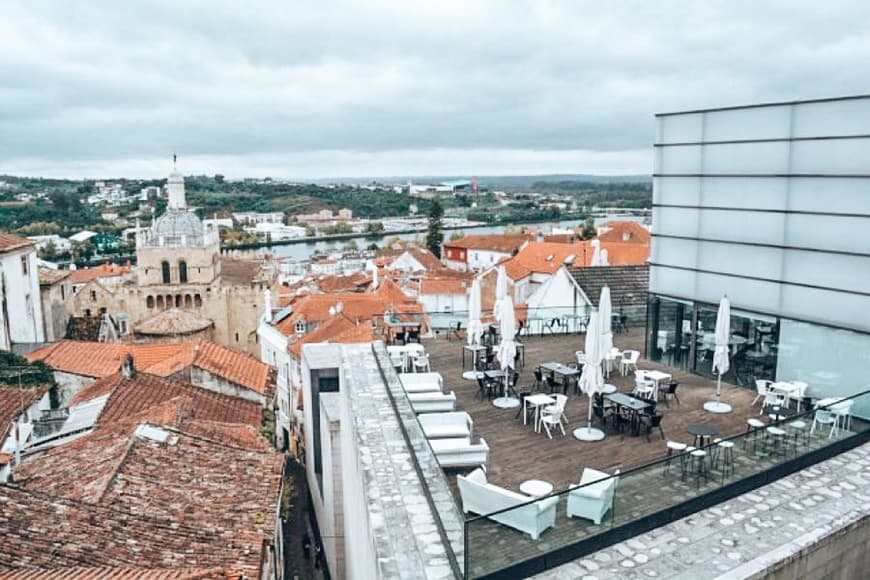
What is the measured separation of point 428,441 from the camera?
10.2 m

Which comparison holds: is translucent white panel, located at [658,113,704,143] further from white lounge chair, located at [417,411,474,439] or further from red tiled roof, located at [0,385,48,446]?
red tiled roof, located at [0,385,48,446]

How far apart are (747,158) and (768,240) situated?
180cm

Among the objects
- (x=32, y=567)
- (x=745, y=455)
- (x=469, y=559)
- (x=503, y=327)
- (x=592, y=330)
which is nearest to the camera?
(x=469, y=559)

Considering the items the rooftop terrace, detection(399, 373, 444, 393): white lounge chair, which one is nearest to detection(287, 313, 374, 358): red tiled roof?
the rooftop terrace

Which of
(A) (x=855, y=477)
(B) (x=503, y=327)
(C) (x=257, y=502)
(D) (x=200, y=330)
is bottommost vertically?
(D) (x=200, y=330)

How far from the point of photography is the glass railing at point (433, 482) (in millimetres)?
7363

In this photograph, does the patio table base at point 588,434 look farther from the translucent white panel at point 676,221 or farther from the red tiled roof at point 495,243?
the red tiled roof at point 495,243

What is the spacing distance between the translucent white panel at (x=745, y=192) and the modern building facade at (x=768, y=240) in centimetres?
2

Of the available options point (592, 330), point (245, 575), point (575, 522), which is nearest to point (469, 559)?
point (575, 522)

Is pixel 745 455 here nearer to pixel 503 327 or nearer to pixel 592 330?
pixel 592 330

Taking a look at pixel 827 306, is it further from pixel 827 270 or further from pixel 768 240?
pixel 768 240

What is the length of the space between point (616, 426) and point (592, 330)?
5.70 feet

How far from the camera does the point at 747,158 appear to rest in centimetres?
1422

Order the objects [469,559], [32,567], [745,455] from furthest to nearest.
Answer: [745,455], [32,567], [469,559]
